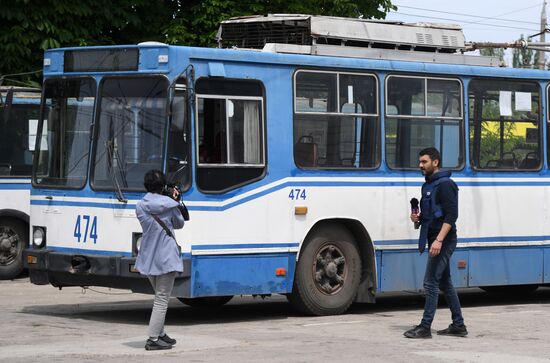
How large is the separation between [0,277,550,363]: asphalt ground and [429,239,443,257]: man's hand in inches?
33.8

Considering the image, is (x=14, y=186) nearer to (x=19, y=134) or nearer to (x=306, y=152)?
(x=19, y=134)

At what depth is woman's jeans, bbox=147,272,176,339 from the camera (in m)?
12.0

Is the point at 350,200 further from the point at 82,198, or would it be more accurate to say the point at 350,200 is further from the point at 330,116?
the point at 82,198

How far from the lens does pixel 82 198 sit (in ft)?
48.3

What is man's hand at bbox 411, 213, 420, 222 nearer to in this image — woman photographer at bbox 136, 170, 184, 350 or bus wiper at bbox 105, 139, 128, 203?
woman photographer at bbox 136, 170, 184, 350

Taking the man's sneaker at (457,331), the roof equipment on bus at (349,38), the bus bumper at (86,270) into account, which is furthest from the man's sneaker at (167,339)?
the roof equipment on bus at (349,38)

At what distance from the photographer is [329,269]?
15375mm

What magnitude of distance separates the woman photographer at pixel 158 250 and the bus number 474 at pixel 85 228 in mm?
2468

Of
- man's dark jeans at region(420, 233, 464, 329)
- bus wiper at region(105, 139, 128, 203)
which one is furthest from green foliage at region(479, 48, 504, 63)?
bus wiper at region(105, 139, 128, 203)

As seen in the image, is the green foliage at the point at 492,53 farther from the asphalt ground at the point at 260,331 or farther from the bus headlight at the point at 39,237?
the bus headlight at the point at 39,237

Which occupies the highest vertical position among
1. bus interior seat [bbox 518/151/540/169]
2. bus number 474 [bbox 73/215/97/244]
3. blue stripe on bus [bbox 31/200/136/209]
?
bus interior seat [bbox 518/151/540/169]

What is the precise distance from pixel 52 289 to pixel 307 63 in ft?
21.5

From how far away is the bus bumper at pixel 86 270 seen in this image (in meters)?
14.0

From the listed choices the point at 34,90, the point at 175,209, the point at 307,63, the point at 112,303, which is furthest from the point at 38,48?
the point at 175,209
